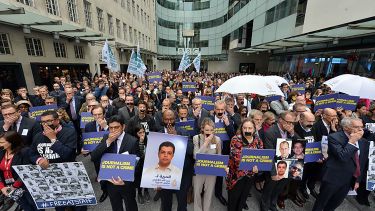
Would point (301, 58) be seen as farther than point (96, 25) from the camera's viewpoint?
Yes

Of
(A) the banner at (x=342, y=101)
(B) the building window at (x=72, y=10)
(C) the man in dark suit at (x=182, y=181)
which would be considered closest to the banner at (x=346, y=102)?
(A) the banner at (x=342, y=101)

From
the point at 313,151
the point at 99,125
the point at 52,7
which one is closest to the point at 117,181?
the point at 99,125

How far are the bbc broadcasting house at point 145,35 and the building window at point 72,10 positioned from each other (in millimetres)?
73

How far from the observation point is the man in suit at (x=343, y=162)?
2918 mm

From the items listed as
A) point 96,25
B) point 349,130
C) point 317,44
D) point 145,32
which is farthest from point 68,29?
point 145,32

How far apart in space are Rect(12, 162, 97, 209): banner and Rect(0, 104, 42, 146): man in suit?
1.12 meters

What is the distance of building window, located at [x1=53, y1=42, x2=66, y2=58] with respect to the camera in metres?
13.3

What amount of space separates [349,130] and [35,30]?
14.8m

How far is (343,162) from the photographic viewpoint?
3.08 meters

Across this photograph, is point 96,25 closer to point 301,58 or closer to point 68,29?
point 68,29

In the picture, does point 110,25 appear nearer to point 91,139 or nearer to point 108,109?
point 108,109

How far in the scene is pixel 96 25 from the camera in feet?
59.0

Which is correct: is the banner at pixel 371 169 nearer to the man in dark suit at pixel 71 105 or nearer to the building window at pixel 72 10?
the man in dark suit at pixel 71 105

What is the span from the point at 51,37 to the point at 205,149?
1430cm
